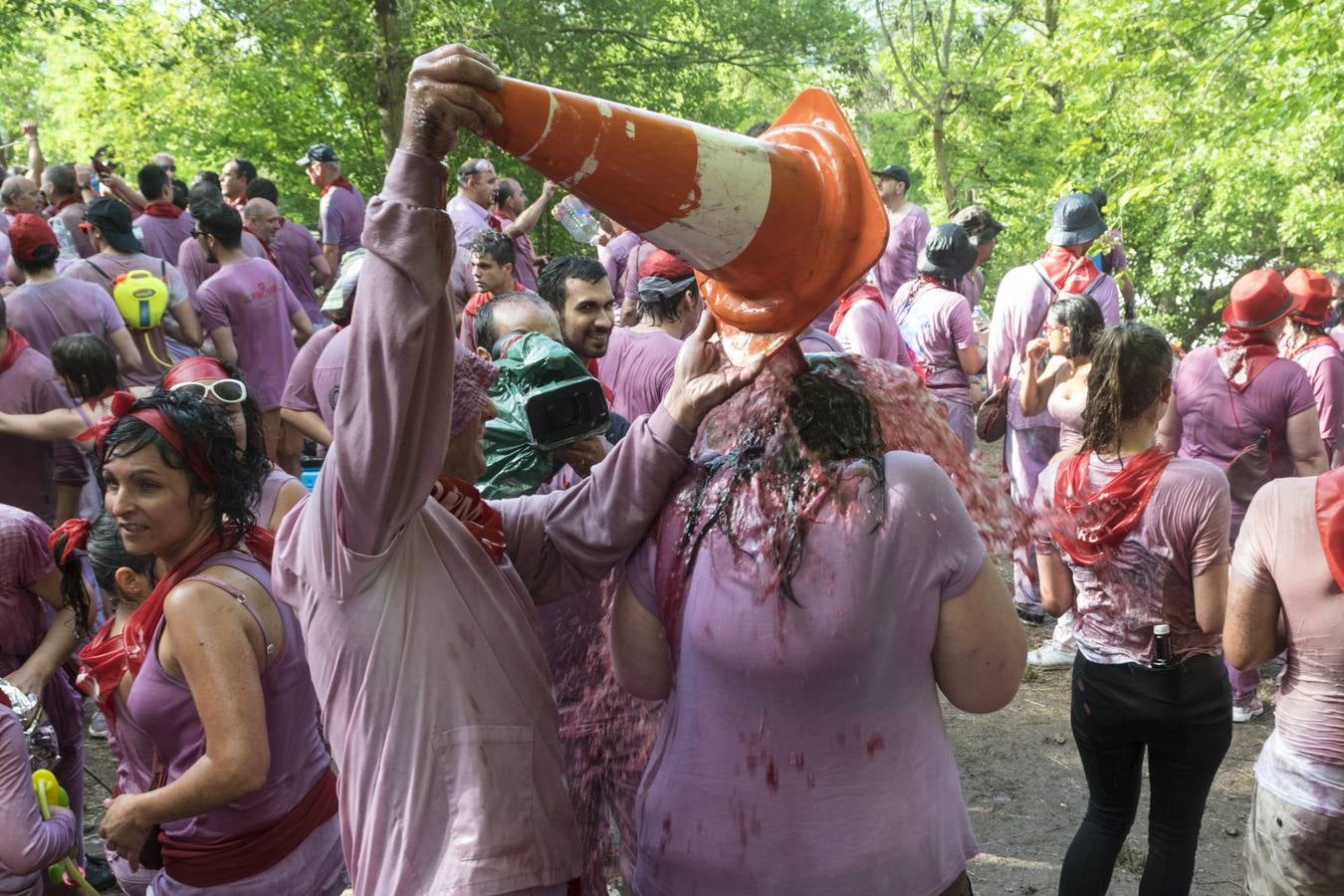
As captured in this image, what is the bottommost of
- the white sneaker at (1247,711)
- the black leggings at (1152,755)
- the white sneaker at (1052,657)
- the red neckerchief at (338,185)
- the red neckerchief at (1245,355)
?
the white sneaker at (1247,711)

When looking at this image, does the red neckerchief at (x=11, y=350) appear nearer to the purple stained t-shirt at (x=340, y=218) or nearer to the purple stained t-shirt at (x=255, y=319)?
the purple stained t-shirt at (x=255, y=319)

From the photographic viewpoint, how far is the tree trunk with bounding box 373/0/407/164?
1138cm

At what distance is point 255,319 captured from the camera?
7.02 meters

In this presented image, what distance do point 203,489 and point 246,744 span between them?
610 mm

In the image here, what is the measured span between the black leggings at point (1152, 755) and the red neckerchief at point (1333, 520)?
2.38 ft

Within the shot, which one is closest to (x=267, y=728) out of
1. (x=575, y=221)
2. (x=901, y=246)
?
(x=575, y=221)

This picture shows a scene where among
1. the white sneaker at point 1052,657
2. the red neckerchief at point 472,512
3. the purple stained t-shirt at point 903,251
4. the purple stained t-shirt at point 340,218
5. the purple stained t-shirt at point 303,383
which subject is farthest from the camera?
the purple stained t-shirt at point 340,218

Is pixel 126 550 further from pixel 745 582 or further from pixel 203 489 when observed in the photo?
pixel 745 582

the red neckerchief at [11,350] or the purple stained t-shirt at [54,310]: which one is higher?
the purple stained t-shirt at [54,310]

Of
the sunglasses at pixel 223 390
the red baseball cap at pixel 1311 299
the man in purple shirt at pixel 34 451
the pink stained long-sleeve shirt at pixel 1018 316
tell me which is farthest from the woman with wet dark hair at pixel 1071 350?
the man in purple shirt at pixel 34 451

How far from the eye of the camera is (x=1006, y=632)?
1.86 m

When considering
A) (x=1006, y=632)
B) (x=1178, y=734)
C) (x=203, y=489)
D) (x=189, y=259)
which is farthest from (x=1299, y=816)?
(x=189, y=259)

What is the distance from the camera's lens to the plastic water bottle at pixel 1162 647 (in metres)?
3.27

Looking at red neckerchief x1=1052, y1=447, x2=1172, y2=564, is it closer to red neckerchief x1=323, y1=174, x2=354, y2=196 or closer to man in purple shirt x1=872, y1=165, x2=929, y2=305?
man in purple shirt x1=872, y1=165, x2=929, y2=305
